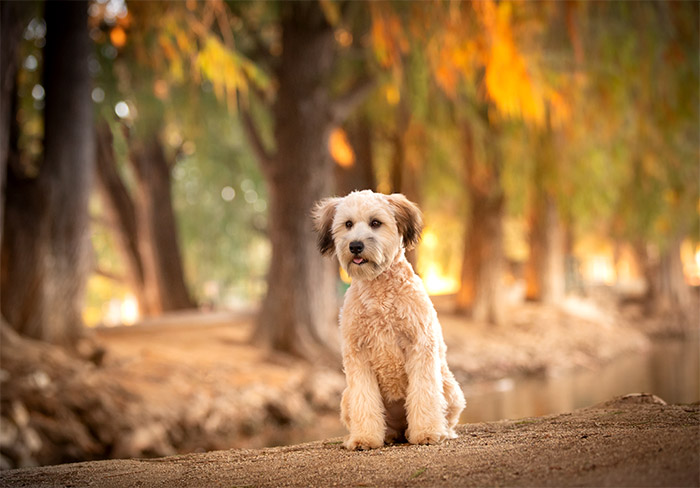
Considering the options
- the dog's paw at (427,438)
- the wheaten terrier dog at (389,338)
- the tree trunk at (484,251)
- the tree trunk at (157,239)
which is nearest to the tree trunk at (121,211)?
the tree trunk at (157,239)

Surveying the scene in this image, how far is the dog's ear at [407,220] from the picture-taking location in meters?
4.28

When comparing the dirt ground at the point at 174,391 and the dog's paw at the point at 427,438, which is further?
the dirt ground at the point at 174,391

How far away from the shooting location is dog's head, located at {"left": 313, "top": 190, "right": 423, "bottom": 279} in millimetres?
4098

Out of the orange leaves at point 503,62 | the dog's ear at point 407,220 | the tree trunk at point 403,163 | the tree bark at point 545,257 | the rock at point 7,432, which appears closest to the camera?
the dog's ear at point 407,220

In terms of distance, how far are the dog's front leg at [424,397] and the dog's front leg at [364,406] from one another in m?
0.16

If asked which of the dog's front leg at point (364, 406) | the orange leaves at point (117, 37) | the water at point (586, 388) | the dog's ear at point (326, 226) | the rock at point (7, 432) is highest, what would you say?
the orange leaves at point (117, 37)

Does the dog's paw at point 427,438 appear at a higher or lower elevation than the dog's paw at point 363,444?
higher

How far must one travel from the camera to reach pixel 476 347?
1647cm

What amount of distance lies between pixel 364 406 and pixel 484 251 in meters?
14.7

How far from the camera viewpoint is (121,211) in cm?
1758

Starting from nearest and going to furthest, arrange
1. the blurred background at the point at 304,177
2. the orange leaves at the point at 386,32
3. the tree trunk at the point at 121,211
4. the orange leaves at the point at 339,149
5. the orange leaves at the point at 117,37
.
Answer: the orange leaves at the point at 386,32 < the blurred background at the point at 304,177 < the orange leaves at the point at 117,37 < the orange leaves at the point at 339,149 < the tree trunk at the point at 121,211

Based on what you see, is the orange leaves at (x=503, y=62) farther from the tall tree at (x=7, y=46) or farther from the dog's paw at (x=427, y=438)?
the tall tree at (x=7, y=46)

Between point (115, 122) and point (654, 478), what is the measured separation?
41.0ft

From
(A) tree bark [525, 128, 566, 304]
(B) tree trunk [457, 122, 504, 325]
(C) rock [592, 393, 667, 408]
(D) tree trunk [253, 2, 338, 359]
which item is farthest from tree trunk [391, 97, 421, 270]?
(C) rock [592, 393, 667, 408]
